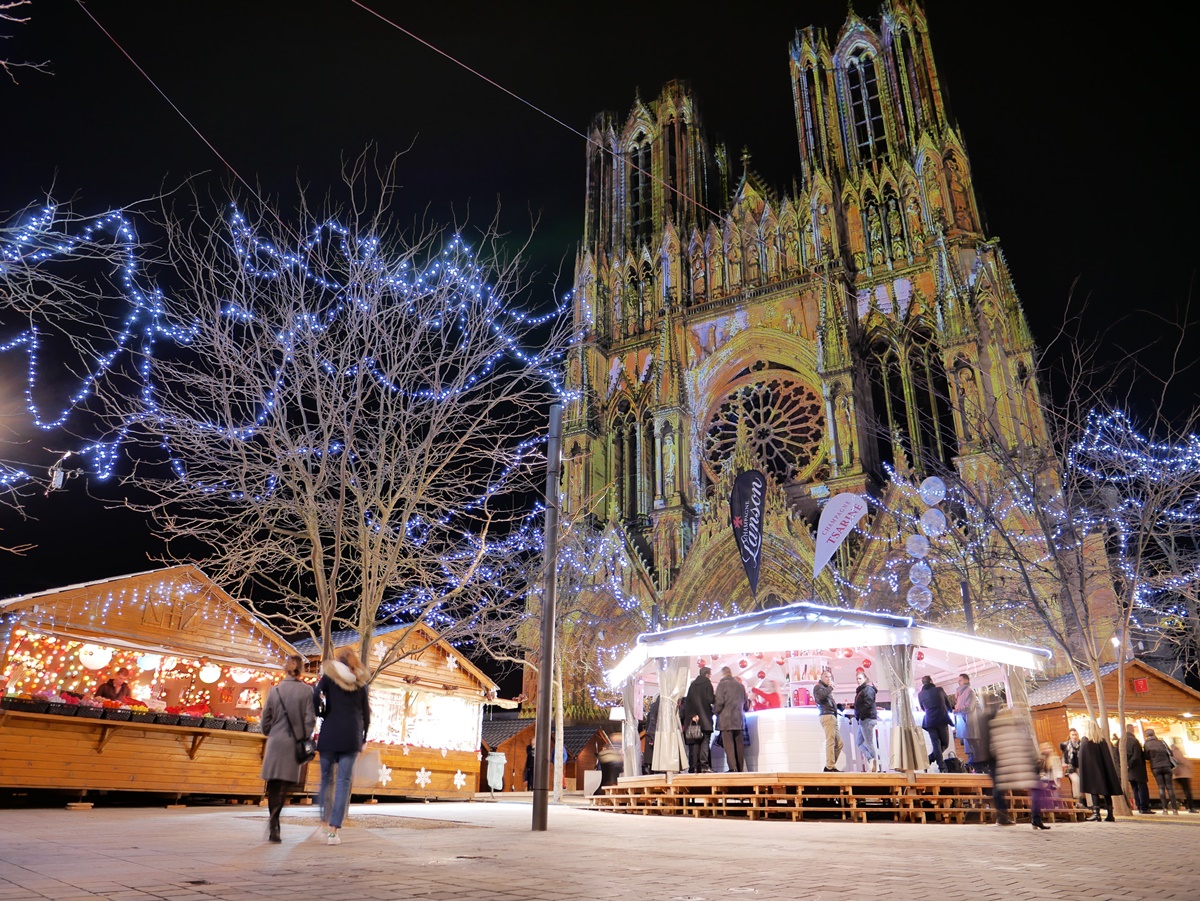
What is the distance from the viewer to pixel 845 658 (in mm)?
17094

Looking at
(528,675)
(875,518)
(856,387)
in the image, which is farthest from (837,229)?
(528,675)

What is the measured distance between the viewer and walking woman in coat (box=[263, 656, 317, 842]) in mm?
6648

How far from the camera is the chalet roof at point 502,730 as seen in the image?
27.1 metres

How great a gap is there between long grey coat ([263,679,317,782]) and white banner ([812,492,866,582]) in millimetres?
18851

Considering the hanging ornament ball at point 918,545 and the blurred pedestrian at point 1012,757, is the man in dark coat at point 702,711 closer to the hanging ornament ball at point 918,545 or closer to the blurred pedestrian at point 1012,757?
the blurred pedestrian at point 1012,757

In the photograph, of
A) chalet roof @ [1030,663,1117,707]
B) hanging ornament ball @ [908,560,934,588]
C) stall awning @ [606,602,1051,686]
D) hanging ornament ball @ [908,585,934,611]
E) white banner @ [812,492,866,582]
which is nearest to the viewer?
stall awning @ [606,602,1051,686]

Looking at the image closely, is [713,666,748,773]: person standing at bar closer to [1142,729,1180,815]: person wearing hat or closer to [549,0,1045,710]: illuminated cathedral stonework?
[1142,729,1180,815]: person wearing hat

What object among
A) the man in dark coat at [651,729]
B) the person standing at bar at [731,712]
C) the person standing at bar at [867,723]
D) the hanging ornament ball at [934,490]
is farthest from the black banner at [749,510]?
the person standing at bar at [731,712]

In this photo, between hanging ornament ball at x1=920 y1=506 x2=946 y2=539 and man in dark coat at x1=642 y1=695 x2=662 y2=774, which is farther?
hanging ornament ball at x1=920 y1=506 x2=946 y2=539

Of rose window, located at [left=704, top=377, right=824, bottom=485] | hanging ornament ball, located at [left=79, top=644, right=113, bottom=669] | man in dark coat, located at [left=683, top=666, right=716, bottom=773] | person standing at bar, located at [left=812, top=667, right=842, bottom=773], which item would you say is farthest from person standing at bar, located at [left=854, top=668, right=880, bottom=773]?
rose window, located at [left=704, top=377, right=824, bottom=485]

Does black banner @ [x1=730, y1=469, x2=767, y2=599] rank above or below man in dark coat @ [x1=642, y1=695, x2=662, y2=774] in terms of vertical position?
above

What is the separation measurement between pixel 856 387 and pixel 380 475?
78.4 ft

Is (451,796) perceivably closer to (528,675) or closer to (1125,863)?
(528,675)

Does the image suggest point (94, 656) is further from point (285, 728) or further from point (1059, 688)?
point (1059, 688)
